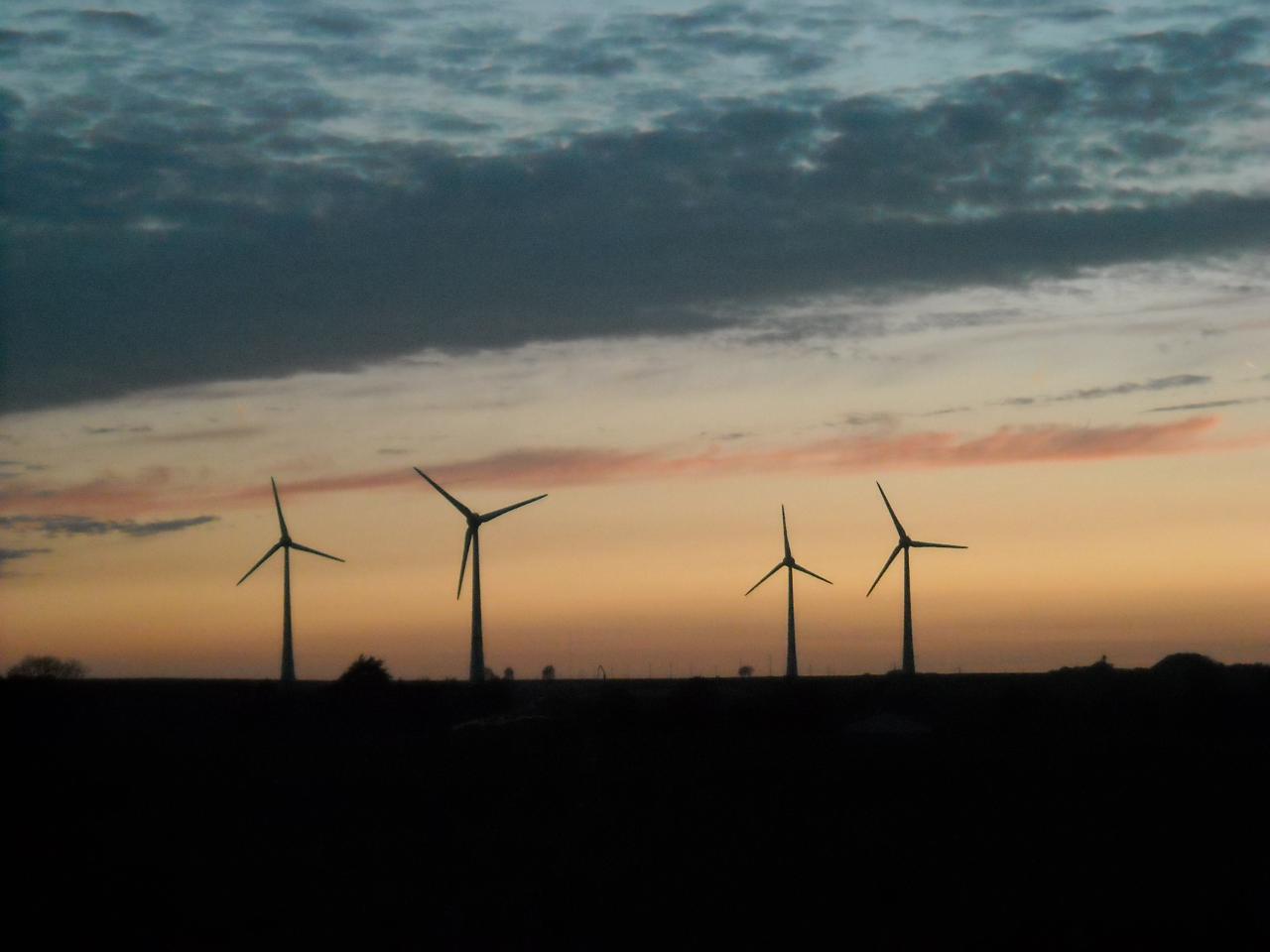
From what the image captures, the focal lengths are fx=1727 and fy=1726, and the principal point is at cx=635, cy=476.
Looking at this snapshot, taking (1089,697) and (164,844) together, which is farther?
(1089,697)

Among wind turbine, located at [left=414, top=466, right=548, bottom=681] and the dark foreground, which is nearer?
the dark foreground

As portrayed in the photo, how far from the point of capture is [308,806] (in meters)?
82.4

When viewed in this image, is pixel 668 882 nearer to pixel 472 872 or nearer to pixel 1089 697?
pixel 472 872

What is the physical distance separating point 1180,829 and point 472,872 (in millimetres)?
29817

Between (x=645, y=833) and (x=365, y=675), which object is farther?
(x=365, y=675)

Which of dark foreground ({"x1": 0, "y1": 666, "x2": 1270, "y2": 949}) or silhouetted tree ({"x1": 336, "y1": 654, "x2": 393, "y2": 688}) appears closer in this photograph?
dark foreground ({"x1": 0, "y1": 666, "x2": 1270, "y2": 949})

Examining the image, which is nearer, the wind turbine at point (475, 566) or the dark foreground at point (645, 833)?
the dark foreground at point (645, 833)

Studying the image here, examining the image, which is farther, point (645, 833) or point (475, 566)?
point (475, 566)

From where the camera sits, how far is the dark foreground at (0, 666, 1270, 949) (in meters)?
48.8

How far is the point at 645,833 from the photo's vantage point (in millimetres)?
70312

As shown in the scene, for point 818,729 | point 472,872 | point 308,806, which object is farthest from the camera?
point 818,729

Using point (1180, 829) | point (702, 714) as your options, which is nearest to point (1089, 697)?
point (702, 714)

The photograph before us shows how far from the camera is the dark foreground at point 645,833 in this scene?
48.8 meters

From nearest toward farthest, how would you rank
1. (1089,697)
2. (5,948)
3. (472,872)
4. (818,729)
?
1. (5,948)
2. (472,872)
3. (818,729)
4. (1089,697)
